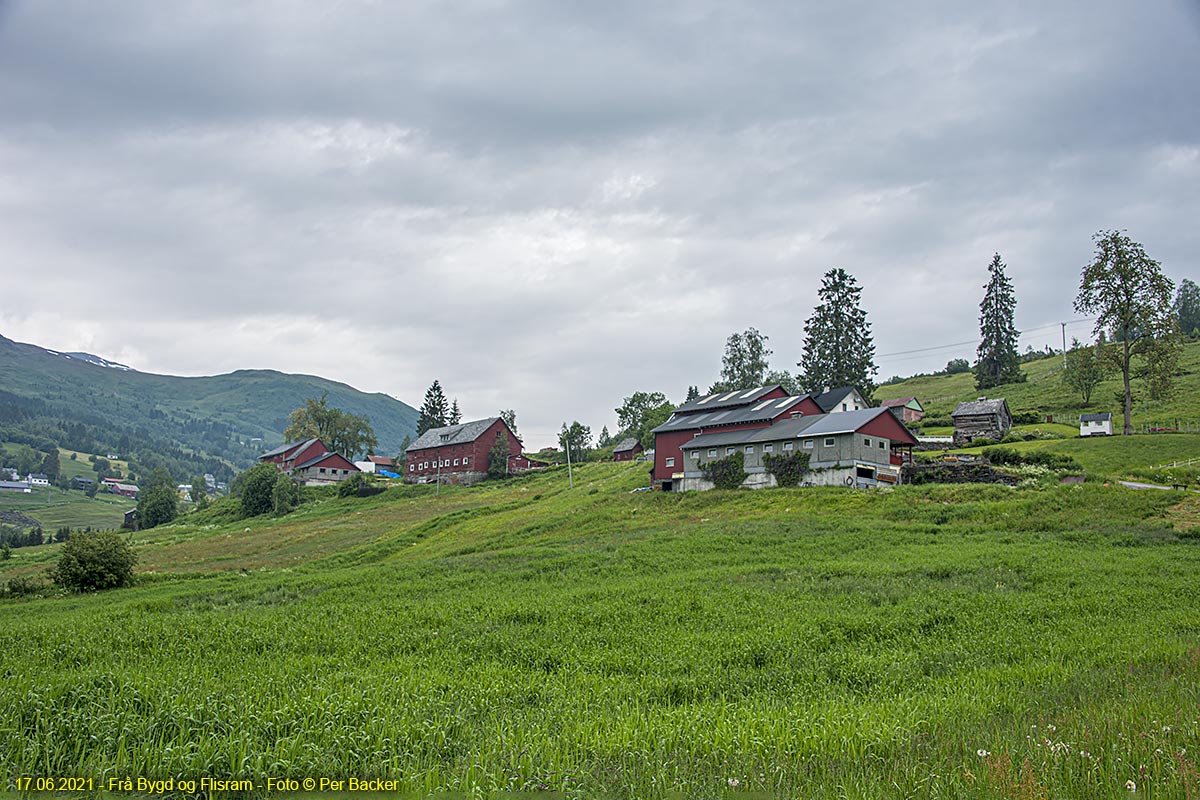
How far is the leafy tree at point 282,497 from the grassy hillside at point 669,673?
6423 cm

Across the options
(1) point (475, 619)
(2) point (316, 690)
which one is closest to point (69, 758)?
(2) point (316, 690)

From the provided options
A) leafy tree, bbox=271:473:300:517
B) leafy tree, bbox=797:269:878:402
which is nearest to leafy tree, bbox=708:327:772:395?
leafy tree, bbox=797:269:878:402

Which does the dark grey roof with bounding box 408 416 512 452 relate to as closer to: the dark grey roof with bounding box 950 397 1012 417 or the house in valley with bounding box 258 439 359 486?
the house in valley with bounding box 258 439 359 486

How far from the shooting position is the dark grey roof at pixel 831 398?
2692 inches

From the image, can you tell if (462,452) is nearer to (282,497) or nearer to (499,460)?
(499,460)

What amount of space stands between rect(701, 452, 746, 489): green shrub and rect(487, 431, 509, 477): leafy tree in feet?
157

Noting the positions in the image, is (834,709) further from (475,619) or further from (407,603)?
(407,603)

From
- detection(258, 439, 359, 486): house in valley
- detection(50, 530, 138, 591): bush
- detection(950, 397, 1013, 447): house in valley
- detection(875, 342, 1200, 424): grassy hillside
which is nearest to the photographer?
detection(50, 530, 138, 591): bush

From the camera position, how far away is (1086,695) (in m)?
8.91

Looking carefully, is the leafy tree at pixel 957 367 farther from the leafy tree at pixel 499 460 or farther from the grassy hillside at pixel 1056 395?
the leafy tree at pixel 499 460

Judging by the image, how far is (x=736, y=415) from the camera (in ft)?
213

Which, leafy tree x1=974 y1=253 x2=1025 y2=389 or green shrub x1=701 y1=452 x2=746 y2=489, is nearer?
green shrub x1=701 y1=452 x2=746 y2=489

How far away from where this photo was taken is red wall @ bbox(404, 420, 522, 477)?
10400 centimetres

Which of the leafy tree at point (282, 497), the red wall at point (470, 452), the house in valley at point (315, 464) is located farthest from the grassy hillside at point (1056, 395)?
the house in valley at point (315, 464)
